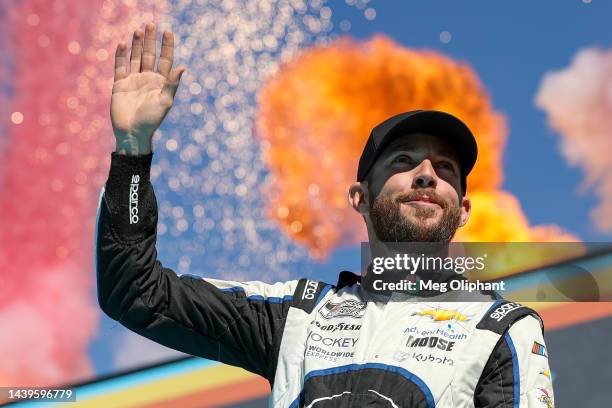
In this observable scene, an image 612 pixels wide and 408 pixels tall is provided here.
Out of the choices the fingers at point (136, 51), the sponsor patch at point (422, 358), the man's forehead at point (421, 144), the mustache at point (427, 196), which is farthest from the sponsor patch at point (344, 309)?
the fingers at point (136, 51)

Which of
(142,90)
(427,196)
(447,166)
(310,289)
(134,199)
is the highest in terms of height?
(142,90)

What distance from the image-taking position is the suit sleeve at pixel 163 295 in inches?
130

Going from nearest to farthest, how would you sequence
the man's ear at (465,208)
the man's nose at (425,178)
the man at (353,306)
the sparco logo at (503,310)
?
the man at (353,306) < the sparco logo at (503,310) < the man's nose at (425,178) < the man's ear at (465,208)

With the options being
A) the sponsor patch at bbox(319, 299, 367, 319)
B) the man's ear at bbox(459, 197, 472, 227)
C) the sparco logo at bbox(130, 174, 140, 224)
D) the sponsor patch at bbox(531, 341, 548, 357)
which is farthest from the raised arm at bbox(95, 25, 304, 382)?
the sponsor patch at bbox(531, 341, 548, 357)

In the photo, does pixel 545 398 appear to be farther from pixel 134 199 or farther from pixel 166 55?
pixel 166 55

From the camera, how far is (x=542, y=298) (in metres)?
8.36

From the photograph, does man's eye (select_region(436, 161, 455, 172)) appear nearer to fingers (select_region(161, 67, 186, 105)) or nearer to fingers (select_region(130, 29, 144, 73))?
fingers (select_region(161, 67, 186, 105))

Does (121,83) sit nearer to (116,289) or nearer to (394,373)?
(116,289)

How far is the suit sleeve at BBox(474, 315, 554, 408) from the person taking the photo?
2.94 meters

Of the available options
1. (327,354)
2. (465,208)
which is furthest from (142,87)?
(465,208)

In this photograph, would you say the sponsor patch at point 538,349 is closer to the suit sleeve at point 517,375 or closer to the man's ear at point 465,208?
the suit sleeve at point 517,375

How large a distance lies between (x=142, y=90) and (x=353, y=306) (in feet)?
4.47

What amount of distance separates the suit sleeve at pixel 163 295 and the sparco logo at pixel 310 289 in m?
0.06

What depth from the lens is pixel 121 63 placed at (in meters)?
3.57
